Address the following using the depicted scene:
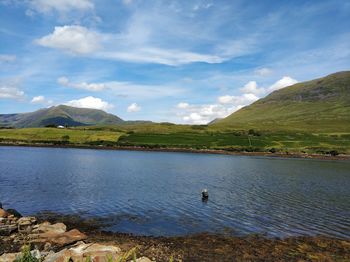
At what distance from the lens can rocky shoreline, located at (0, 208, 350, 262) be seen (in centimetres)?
2628

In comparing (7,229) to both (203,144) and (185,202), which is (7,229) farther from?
(203,144)

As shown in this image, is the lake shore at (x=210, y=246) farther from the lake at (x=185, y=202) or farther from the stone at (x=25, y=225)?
the lake at (x=185, y=202)

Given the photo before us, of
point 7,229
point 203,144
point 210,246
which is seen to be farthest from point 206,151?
point 7,229

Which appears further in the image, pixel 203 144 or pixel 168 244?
pixel 203 144

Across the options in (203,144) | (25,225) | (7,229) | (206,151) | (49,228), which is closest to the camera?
(7,229)

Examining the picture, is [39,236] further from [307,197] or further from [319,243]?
[307,197]

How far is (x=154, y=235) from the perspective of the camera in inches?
1286

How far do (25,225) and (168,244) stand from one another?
13641mm

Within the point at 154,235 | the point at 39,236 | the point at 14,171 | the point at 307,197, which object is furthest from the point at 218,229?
the point at 14,171

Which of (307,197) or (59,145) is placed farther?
(59,145)

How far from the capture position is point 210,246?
2936 cm

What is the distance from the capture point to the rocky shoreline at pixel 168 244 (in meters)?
26.3

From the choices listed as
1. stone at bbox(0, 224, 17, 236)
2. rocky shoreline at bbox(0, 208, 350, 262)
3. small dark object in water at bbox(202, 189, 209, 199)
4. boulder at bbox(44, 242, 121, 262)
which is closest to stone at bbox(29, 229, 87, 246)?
rocky shoreline at bbox(0, 208, 350, 262)

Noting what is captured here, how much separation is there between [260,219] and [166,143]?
14814 centimetres
